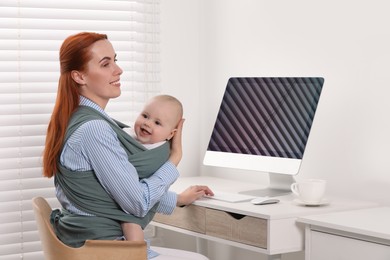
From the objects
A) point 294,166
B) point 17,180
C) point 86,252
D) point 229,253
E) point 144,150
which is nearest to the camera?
point 86,252

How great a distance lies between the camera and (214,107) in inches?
135

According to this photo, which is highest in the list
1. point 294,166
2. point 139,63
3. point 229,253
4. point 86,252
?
point 139,63

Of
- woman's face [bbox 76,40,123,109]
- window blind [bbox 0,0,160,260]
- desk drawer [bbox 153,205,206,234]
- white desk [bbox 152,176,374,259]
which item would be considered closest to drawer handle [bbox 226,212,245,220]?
white desk [bbox 152,176,374,259]

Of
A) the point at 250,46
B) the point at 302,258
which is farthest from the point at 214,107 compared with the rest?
the point at 302,258

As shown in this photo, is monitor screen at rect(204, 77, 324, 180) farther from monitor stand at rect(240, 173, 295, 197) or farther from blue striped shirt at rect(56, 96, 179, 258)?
blue striped shirt at rect(56, 96, 179, 258)

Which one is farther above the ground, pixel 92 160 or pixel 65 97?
pixel 65 97

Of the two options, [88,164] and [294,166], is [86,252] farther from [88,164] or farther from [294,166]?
[294,166]

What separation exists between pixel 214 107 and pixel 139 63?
0.41 m

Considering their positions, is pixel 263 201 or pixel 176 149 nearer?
pixel 176 149

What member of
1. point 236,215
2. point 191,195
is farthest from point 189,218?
point 236,215

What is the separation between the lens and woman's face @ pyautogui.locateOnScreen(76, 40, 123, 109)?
2135mm

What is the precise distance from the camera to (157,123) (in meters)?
2.32

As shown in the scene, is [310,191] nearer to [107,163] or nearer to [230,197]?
[230,197]

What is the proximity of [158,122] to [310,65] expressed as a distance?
0.80 m
